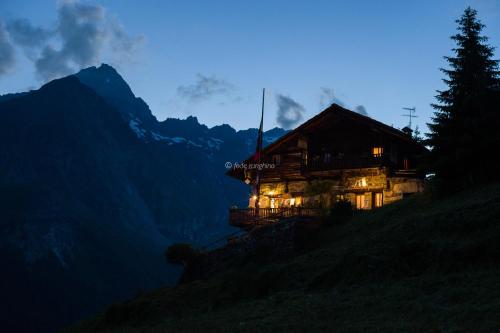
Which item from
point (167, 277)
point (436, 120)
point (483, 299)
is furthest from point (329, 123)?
point (167, 277)

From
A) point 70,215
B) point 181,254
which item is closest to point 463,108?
point 181,254

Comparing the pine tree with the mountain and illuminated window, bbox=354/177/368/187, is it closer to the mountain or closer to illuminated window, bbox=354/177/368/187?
illuminated window, bbox=354/177/368/187

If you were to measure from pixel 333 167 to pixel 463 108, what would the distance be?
13779 millimetres

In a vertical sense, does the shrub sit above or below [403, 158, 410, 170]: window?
below

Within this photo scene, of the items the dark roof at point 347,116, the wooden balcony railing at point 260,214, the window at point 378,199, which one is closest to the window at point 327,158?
the dark roof at point 347,116

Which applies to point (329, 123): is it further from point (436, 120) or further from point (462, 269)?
point (462, 269)

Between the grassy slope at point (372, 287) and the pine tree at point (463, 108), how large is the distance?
2.24 m

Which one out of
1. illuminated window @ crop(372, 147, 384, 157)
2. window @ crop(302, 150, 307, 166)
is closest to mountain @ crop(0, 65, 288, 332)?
window @ crop(302, 150, 307, 166)

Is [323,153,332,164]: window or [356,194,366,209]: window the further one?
[323,153,332,164]: window

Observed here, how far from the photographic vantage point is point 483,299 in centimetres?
1313

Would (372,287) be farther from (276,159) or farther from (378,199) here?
(276,159)

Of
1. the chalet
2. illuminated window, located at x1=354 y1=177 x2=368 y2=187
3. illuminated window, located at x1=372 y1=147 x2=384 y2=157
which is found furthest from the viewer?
illuminated window, located at x1=354 y1=177 x2=368 y2=187

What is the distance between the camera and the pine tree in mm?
27156

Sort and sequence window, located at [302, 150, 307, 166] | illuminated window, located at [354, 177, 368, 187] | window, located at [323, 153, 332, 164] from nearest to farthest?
illuminated window, located at [354, 177, 368, 187], window, located at [323, 153, 332, 164], window, located at [302, 150, 307, 166]
